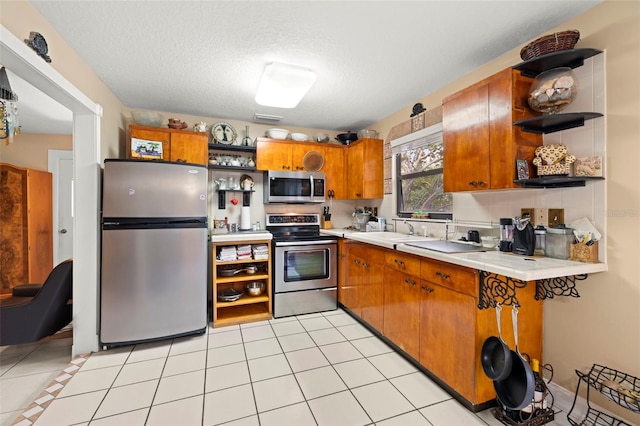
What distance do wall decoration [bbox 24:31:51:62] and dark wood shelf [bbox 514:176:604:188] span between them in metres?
2.96

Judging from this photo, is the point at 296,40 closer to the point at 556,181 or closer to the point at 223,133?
the point at 223,133

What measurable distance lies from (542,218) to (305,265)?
7.44ft

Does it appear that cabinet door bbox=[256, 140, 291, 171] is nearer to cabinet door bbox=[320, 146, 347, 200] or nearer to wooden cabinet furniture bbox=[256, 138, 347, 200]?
wooden cabinet furniture bbox=[256, 138, 347, 200]

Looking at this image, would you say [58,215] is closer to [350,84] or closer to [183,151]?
[183,151]

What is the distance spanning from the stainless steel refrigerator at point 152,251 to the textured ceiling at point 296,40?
85 centimetres

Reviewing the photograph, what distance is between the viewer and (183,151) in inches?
120

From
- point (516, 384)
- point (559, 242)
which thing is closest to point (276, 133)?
point (559, 242)

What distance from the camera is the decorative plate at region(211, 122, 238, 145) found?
3.33m

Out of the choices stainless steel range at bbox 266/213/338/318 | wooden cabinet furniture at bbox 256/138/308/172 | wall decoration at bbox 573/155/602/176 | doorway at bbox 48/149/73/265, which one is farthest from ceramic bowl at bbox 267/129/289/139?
doorway at bbox 48/149/73/265

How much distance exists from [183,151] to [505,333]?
3.35m

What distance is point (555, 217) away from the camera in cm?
175

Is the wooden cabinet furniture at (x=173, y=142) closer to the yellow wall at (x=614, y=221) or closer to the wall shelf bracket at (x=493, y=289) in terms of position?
the yellow wall at (x=614, y=221)

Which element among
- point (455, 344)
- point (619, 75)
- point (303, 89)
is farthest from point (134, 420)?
point (619, 75)

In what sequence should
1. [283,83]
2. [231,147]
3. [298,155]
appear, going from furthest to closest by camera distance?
[298,155]
[231,147]
[283,83]
